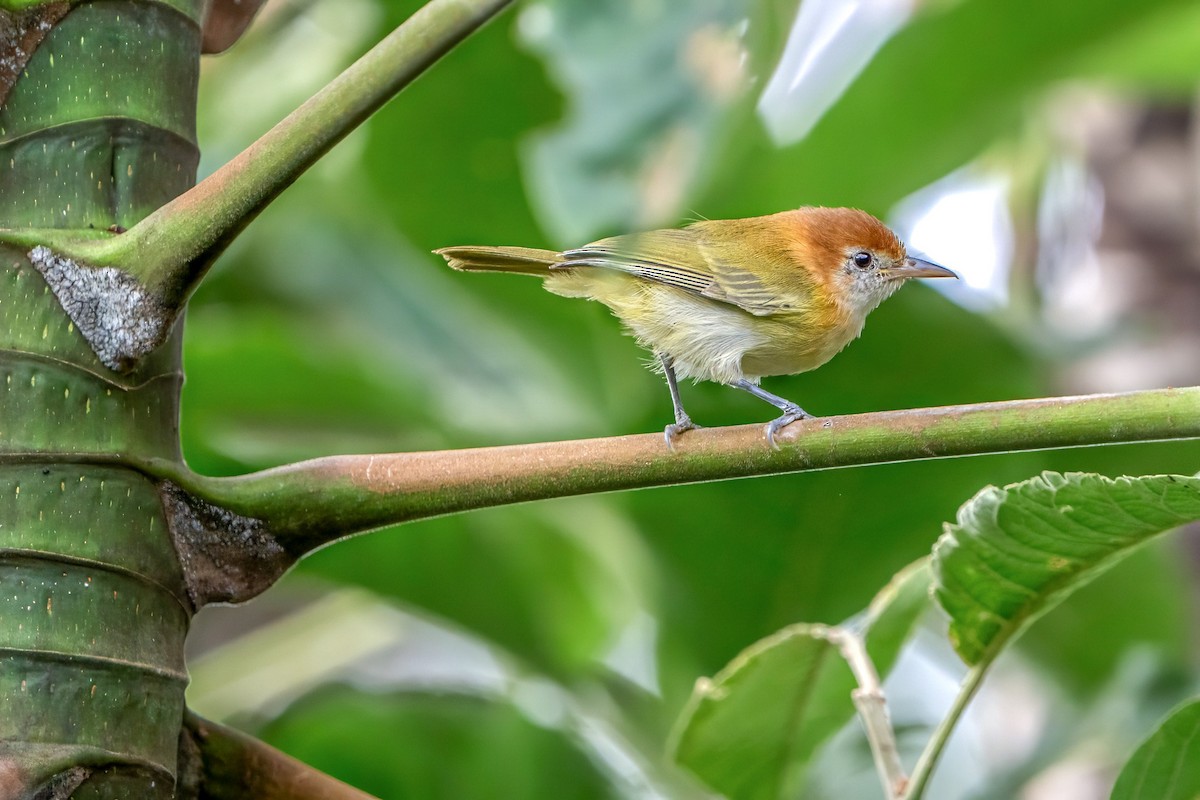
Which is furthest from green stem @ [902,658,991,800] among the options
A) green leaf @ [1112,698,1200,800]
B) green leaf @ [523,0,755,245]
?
green leaf @ [523,0,755,245]

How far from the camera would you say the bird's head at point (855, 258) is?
2.29 m

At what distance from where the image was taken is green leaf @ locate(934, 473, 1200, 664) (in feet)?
3.31

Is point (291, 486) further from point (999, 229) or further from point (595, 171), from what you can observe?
point (999, 229)

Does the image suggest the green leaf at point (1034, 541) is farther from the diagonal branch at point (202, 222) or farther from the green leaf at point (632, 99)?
the green leaf at point (632, 99)

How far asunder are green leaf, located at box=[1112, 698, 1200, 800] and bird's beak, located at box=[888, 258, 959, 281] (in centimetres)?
121

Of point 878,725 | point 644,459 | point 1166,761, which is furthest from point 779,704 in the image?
point 644,459

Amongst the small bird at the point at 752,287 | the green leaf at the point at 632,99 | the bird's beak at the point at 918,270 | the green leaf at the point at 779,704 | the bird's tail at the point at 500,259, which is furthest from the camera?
the green leaf at the point at 632,99

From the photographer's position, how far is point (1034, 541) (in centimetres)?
112

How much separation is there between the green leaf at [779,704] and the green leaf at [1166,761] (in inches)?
12.6

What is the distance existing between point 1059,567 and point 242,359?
1.41m

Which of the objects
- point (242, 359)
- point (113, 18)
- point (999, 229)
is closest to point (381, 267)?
point (242, 359)

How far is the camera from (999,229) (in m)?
3.41

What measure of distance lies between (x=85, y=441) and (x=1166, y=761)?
0.98 metres

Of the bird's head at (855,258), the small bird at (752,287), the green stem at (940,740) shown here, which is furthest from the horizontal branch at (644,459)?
the bird's head at (855,258)
